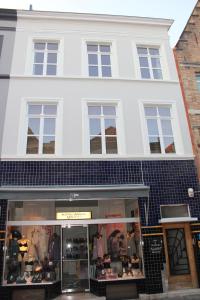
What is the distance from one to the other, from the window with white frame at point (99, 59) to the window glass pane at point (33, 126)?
10.2 feet

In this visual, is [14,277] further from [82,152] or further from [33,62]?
[33,62]

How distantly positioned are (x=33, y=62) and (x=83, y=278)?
28.3 ft

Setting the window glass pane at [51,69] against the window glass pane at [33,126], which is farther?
the window glass pane at [51,69]

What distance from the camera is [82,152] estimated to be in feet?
33.7

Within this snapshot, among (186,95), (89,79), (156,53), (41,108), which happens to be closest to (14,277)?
(41,108)

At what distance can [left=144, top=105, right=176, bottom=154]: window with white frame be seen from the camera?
11.0 meters

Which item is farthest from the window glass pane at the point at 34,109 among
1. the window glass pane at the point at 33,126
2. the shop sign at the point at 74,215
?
the shop sign at the point at 74,215

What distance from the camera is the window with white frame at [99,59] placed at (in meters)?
12.0

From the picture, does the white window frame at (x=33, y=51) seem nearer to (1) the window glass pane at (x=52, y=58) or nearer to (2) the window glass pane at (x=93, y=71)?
(1) the window glass pane at (x=52, y=58)

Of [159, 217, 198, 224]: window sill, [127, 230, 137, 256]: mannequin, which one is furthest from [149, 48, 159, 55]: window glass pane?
[127, 230, 137, 256]: mannequin

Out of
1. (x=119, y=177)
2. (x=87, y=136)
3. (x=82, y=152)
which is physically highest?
(x=87, y=136)

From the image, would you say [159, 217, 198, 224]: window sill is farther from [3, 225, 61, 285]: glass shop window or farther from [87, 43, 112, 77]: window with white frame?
[87, 43, 112, 77]: window with white frame

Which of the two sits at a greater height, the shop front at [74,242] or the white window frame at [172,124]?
the white window frame at [172,124]

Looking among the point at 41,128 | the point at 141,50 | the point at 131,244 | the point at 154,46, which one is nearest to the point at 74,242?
the point at 131,244
